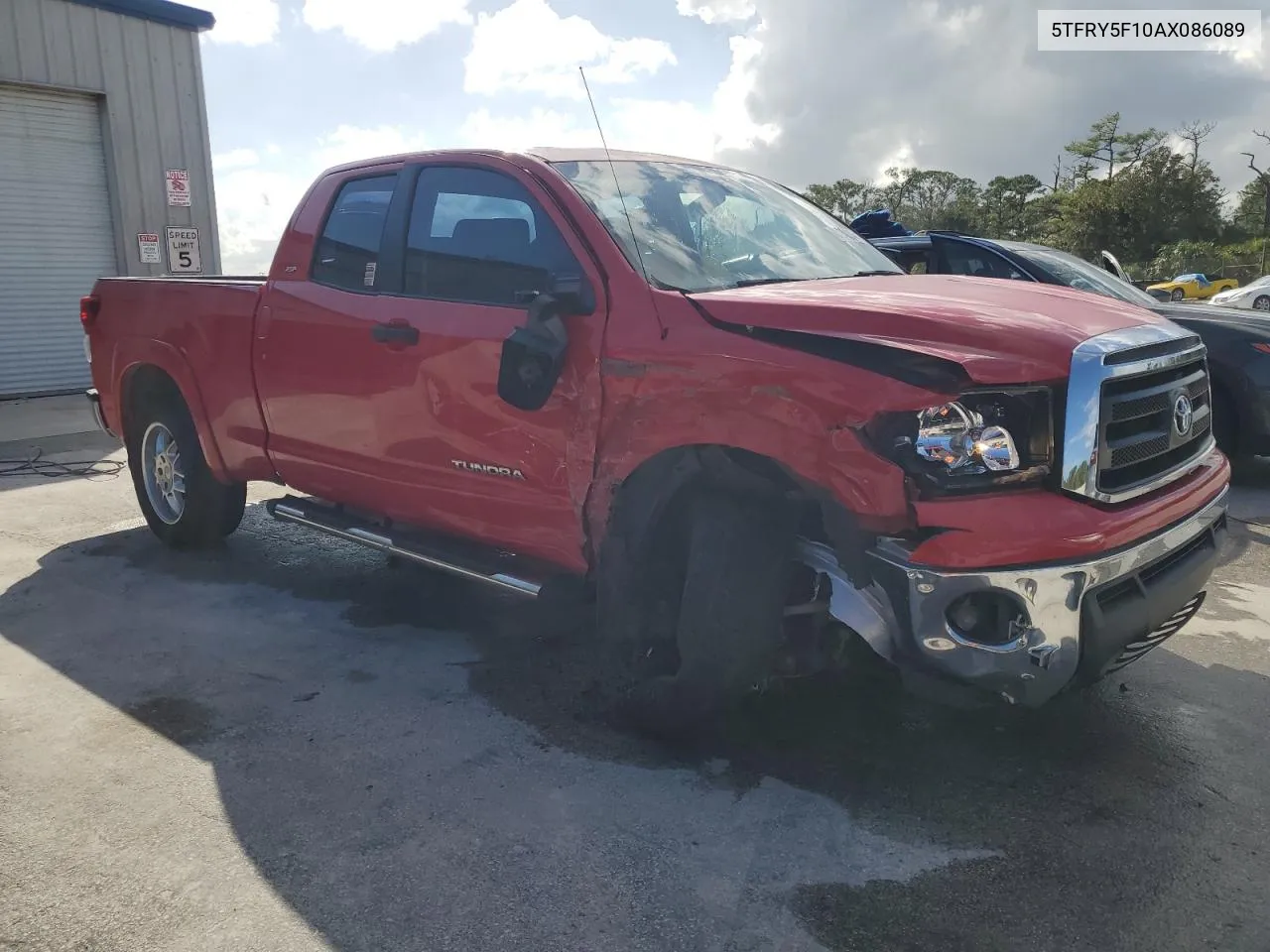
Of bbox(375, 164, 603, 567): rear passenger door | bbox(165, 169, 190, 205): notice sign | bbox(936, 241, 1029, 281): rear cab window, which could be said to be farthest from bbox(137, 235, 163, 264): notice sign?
bbox(375, 164, 603, 567): rear passenger door

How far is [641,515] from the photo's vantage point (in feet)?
10.4

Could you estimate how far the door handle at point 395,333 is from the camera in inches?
153

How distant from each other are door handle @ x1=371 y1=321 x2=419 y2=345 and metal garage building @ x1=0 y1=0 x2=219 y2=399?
10.3 meters

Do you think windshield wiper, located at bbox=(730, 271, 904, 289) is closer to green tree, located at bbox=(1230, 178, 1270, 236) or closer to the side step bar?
the side step bar

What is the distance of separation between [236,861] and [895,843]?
1.75 meters

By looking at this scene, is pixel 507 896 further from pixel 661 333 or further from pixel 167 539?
pixel 167 539

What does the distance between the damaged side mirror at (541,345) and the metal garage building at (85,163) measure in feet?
36.3

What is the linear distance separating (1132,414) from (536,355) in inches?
70.2

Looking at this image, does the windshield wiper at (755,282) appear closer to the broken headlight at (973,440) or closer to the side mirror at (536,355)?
the side mirror at (536,355)

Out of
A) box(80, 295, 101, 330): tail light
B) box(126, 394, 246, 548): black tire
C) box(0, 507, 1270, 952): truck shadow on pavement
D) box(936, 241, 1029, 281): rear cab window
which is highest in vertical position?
box(936, 241, 1029, 281): rear cab window

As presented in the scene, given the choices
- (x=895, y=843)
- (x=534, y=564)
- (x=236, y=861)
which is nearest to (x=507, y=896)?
(x=236, y=861)

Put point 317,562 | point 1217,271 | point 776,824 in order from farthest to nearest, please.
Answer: point 1217,271 < point 317,562 < point 776,824

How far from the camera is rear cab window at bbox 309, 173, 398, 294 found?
4.26 metres

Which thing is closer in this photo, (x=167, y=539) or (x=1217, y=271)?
(x=167, y=539)
